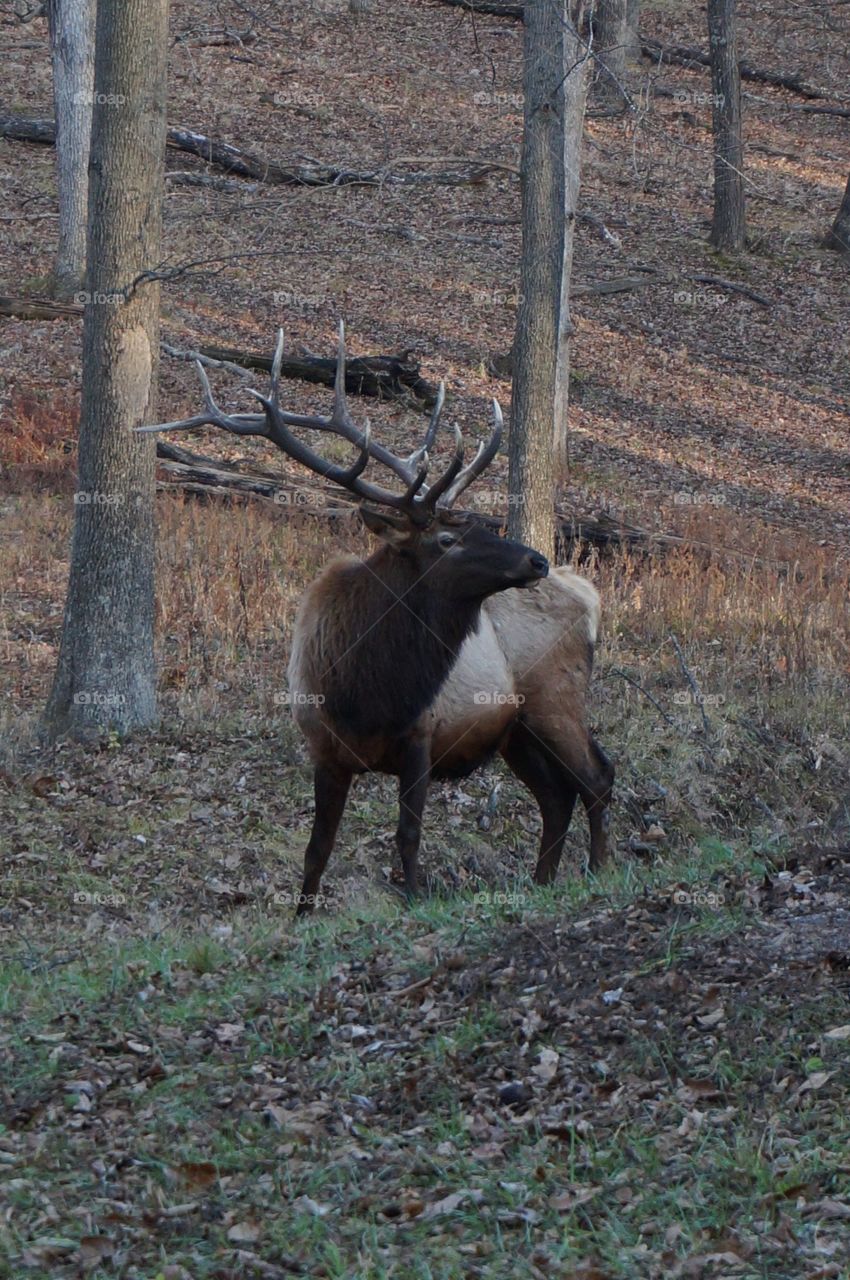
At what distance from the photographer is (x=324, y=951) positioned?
6.21 metres

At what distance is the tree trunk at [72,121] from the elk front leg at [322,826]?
14.0 meters

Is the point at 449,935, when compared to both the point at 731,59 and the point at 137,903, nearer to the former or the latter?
the point at 137,903

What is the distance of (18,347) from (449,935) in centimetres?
1483

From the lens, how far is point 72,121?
20328 mm

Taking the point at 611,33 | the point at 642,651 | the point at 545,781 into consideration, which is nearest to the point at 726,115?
the point at 611,33

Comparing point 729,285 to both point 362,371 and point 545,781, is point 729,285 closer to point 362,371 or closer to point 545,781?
point 362,371

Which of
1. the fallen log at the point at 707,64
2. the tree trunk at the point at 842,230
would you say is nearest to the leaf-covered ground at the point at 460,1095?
the tree trunk at the point at 842,230

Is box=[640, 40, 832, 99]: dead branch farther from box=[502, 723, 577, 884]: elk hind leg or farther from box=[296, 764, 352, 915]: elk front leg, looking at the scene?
box=[296, 764, 352, 915]: elk front leg

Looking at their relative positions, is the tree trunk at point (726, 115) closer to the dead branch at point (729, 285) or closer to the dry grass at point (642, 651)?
the dead branch at point (729, 285)

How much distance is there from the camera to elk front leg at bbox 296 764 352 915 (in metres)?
8.06

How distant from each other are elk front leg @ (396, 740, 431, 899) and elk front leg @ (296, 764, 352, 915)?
1.11 feet

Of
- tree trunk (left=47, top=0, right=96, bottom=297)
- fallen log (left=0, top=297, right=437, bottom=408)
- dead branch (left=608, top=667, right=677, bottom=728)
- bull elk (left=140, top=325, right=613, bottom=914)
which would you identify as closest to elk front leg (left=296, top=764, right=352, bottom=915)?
bull elk (left=140, top=325, right=613, bottom=914)

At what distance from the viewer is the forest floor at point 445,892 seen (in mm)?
4312

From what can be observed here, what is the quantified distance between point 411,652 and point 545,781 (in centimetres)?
140
